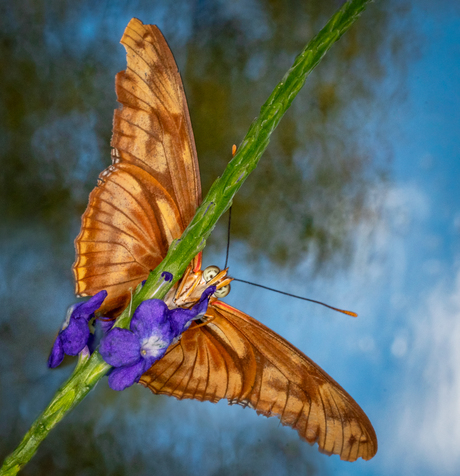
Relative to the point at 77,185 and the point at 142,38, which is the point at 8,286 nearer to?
the point at 77,185

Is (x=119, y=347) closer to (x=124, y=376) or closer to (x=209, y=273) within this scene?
(x=124, y=376)

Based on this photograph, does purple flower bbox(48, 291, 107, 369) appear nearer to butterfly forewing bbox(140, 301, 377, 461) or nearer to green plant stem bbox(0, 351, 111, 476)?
green plant stem bbox(0, 351, 111, 476)

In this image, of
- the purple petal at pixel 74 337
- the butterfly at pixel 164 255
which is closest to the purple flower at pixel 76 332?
the purple petal at pixel 74 337

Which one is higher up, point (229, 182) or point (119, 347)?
point (229, 182)

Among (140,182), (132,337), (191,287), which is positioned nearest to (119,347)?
(132,337)

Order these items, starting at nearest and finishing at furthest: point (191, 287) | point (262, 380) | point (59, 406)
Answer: point (59, 406) → point (191, 287) → point (262, 380)

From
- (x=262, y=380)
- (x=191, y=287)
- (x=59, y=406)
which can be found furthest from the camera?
(x=262, y=380)

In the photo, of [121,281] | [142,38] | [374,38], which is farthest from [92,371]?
[374,38]
